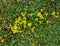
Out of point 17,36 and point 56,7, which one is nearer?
point 17,36

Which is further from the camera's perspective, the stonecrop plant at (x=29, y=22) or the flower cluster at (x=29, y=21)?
the flower cluster at (x=29, y=21)

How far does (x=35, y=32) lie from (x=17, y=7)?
2.70 feet

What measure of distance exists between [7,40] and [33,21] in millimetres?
773

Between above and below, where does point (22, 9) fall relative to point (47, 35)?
above

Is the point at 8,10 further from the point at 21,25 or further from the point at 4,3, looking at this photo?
the point at 21,25

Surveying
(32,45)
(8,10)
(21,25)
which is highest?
(8,10)

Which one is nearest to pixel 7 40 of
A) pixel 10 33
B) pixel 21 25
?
pixel 10 33

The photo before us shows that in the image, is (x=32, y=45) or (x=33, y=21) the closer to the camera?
(x=32, y=45)

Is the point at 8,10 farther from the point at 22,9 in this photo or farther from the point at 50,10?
the point at 50,10

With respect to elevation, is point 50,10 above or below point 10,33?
above

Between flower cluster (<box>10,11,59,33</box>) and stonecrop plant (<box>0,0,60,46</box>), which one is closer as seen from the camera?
stonecrop plant (<box>0,0,60,46</box>)

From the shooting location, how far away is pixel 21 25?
446 cm

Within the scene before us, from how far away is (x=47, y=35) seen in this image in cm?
439

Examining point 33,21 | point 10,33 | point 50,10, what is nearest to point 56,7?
point 50,10
